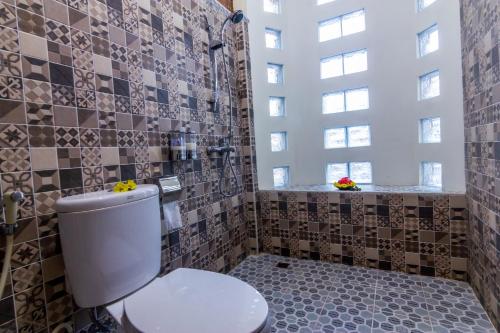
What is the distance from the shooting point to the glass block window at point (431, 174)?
6.46ft

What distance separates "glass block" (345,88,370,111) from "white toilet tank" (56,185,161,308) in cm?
195

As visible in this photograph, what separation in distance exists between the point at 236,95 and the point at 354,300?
Result: 169cm

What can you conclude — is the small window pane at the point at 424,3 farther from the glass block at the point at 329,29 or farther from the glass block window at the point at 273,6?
the glass block window at the point at 273,6

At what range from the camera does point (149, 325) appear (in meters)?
0.83

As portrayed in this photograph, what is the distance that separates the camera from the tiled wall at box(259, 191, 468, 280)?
1.71m

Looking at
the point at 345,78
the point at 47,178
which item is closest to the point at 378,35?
the point at 345,78

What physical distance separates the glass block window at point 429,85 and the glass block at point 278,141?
115 centimetres

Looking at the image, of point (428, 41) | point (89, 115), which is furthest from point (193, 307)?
point (428, 41)

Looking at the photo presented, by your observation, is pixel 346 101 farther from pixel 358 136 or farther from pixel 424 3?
pixel 424 3

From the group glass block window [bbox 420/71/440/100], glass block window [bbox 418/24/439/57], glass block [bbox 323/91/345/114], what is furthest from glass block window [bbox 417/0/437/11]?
glass block [bbox 323/91/345/114]

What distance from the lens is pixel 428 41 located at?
6.55 feet

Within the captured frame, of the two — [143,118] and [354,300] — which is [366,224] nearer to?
[354,300]

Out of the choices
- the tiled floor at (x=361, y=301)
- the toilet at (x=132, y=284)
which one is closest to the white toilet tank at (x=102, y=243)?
the toilet at (x=132, y=284)

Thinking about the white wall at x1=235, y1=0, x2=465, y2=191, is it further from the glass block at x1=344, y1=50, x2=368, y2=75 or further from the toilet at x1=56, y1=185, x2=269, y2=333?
the toilet at x1=56, y1=185, x2=269, y2=333
